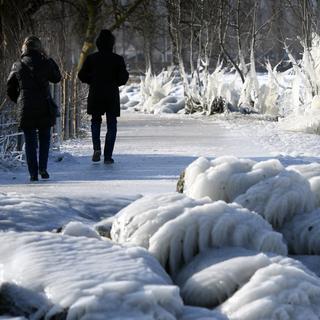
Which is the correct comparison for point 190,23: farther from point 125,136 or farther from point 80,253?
point 80,253

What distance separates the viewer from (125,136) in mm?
16188

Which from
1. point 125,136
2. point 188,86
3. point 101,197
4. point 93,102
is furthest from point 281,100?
point 101,197

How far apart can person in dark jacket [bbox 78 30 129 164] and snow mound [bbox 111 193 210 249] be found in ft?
17.4

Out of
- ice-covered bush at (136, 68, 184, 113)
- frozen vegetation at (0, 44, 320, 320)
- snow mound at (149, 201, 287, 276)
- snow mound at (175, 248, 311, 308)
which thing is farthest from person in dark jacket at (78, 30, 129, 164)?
ice-covered bush at (136, 68, 184, 113)

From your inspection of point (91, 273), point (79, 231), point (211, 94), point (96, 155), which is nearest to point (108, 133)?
point (96, 155)

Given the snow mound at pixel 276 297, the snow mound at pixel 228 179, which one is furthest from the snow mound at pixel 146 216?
the snow mound at pixel 276 297

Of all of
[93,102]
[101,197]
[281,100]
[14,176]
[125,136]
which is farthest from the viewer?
[281,100]

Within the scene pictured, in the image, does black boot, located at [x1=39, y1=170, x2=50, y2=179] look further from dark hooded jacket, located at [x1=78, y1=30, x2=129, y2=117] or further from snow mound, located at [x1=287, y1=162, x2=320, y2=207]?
snow mound, located at [x1=287, y1=162, x2=320, y2=207]

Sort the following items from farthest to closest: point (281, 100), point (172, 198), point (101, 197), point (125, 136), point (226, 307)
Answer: point (281, 100) < point (125, 136) < point (101, 197) < point (172, 198) < point (226, 307)

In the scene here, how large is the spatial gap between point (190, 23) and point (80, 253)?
27208 millimetres

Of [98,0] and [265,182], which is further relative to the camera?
[98,0]

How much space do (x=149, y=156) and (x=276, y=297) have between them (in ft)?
25.6

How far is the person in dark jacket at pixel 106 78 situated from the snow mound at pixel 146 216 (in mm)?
5295

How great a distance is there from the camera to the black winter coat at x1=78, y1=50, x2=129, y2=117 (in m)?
10.1
